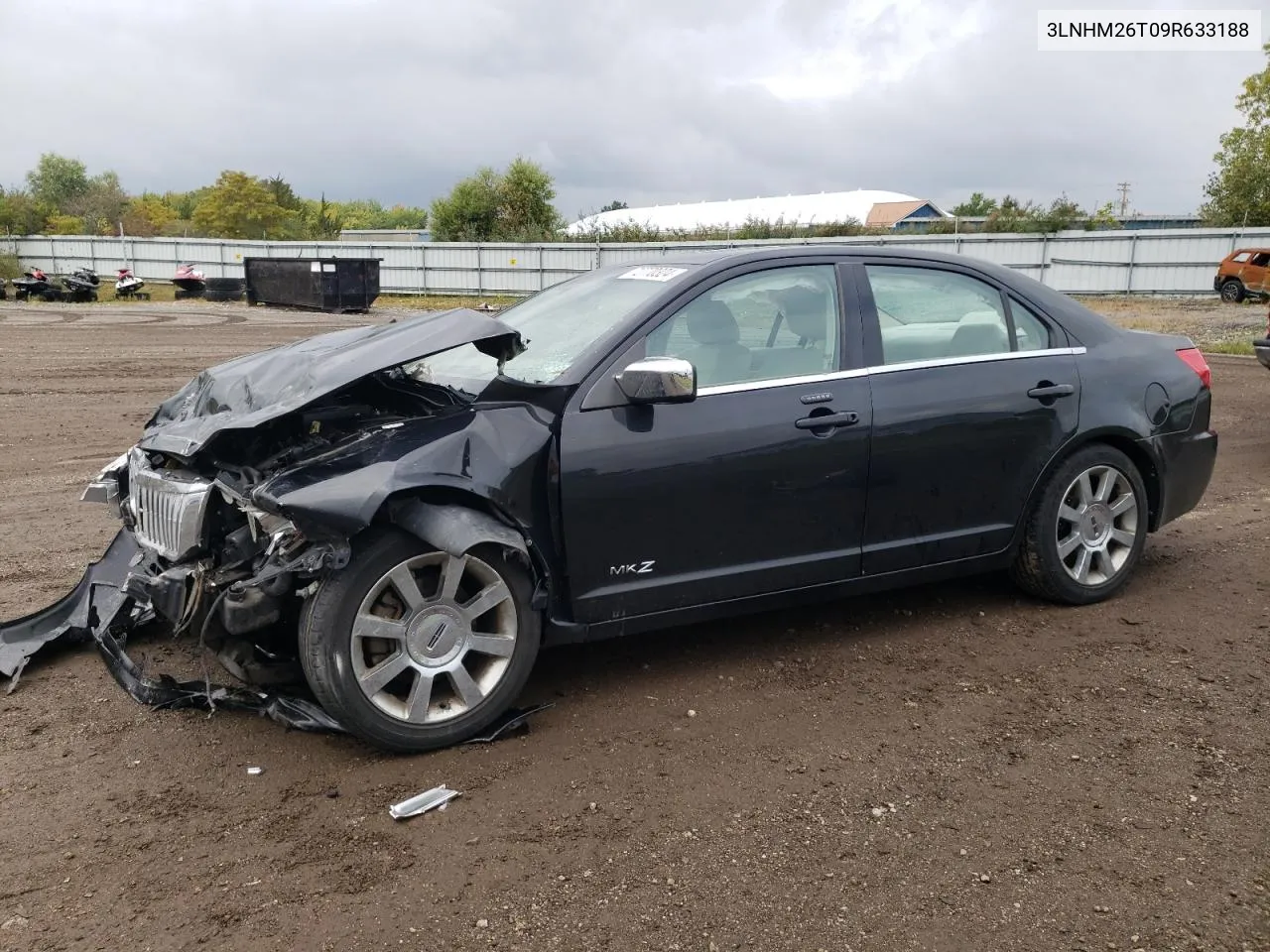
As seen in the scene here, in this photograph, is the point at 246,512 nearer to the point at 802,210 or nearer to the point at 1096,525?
the point at 1096,525

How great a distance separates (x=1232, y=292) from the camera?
29594 mm

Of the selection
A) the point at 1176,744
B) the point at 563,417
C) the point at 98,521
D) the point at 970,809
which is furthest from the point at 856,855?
the point at 98,521

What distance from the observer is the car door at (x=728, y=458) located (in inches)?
151

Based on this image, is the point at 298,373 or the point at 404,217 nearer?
the point at 298,373

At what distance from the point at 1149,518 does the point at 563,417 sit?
325 centimetres

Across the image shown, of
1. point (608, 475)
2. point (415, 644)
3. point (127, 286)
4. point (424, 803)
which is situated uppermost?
point (127, 286)

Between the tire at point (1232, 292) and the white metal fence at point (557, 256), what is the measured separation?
5.38ft

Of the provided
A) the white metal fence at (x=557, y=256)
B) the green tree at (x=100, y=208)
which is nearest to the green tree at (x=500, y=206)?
the white metal fence at (x=557, y=256)

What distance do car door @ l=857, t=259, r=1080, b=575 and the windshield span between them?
1018 mm

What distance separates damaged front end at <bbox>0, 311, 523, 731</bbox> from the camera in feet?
11.3

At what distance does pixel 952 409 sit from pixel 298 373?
277cm

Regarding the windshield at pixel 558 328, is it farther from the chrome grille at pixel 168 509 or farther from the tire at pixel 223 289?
the tire at pixel 223 289

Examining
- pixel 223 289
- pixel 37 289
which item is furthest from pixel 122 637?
pixel 37 289

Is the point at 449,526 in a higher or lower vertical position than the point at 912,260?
lower
